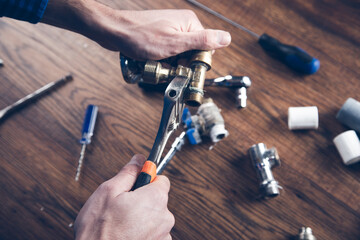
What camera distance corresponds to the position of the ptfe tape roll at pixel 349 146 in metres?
0.65

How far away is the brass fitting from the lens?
21.8 inches

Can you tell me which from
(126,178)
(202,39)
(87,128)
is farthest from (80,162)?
(202,39)

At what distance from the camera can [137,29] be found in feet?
2.09

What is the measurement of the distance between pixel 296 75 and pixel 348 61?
0.52ft

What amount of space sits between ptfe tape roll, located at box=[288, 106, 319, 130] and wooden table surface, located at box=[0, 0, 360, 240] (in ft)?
0.09

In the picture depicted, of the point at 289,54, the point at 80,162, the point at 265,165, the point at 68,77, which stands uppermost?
the point at 289,54

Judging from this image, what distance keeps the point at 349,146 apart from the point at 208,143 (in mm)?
365

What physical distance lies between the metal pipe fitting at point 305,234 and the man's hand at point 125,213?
0.34 m

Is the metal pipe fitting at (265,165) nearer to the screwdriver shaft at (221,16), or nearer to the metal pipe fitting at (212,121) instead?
the metal pipe fitting at (212,121)

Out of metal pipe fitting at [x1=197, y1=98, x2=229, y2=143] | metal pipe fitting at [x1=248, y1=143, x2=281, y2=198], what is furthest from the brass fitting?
metal pipe fitting at [x1=248, y1=143, x2=281, y2=198]

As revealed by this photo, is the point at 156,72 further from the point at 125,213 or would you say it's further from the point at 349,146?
the point at 349,146

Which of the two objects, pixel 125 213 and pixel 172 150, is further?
pixel 172 150

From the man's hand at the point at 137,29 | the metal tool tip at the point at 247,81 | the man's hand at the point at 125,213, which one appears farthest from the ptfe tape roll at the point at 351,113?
the man's hand at the point at 125,213

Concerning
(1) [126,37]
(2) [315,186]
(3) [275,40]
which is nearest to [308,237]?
(2) [315,186]
